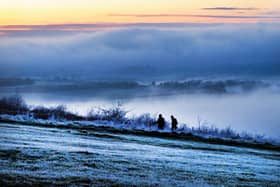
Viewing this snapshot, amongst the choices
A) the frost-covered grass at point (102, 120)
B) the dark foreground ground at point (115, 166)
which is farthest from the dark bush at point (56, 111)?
the dark foreground ground at point (115, 166)

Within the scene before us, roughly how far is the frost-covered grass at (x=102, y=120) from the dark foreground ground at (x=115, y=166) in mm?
14012

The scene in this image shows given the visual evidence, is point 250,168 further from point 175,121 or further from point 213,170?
point 175,121

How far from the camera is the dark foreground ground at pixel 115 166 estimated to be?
17.2 meters

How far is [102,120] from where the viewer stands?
2024 inches

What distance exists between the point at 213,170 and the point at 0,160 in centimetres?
891

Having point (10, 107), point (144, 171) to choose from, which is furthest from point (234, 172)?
point (10, 107)

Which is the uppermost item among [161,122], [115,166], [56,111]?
[56,111]

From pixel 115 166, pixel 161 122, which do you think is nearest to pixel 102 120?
pixel 161 122

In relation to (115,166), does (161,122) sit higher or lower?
higher

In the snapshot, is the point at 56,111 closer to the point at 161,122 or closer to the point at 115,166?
the point at 161,122

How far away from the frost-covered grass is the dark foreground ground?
46.0 feet

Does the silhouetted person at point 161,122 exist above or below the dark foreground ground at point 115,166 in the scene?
above

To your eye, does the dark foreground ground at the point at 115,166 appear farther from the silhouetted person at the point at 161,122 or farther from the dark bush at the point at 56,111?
the dark bush at the point at 56,111

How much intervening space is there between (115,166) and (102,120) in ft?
101
